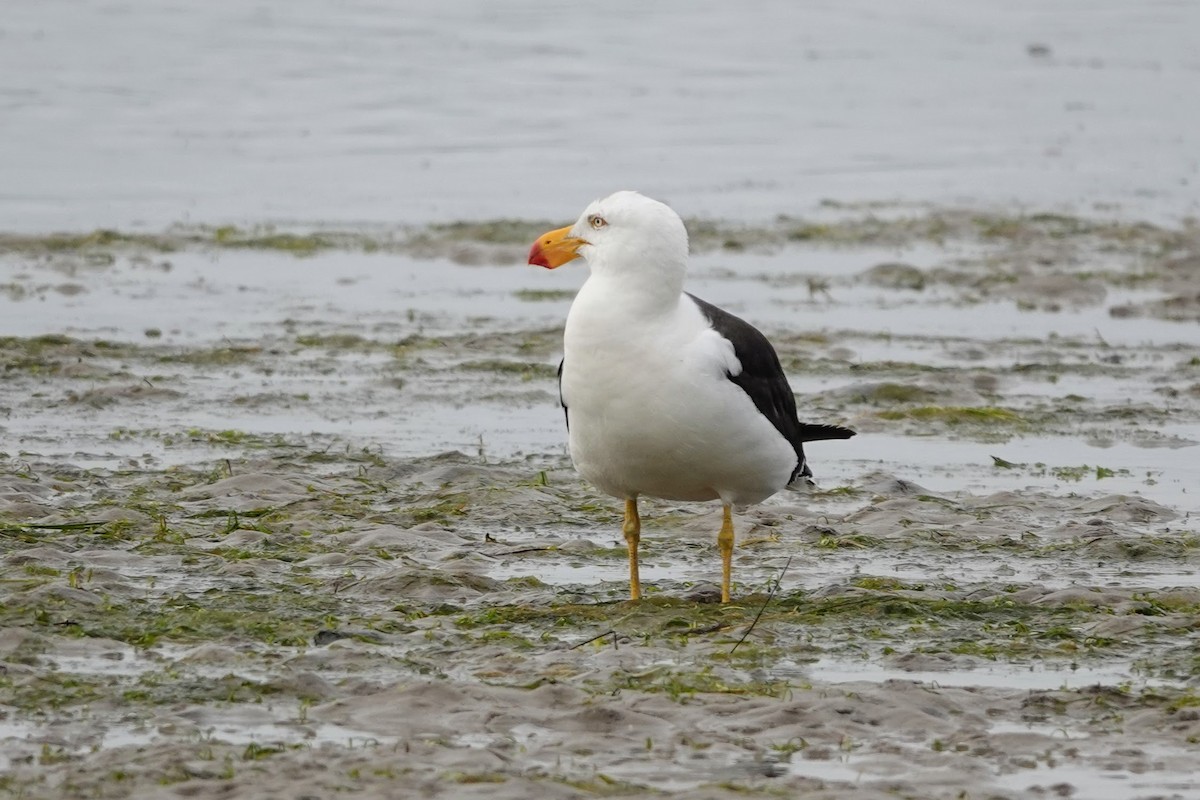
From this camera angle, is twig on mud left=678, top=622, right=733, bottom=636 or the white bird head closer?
twig on mud left=678, top=622, right=733, bottom=636

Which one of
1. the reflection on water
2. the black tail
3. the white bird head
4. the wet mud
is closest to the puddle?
the wet mud

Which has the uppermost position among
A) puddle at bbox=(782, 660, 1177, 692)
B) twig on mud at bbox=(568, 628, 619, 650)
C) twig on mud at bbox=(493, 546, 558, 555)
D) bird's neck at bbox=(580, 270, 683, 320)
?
bird's neck at bbox=(580, 270, 683, 320)

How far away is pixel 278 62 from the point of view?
34.5m

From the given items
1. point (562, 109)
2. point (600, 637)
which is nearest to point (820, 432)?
point (600, 637)

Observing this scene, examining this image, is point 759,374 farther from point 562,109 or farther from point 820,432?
point 562,109

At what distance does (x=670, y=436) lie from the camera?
304 inches

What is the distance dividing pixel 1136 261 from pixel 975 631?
455 inches

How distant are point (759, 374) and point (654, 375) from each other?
0.63 meters

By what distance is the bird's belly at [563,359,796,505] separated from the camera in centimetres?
766

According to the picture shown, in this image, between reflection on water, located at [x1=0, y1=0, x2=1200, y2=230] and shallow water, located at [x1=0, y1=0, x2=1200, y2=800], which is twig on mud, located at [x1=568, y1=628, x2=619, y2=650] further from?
reflection on water, located at [x1=0, y1=0, x2=1200, y2=230]

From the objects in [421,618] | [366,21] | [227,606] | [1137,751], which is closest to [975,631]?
[1137,751]

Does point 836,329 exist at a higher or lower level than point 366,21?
lower

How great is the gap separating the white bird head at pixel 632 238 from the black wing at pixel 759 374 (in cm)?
24

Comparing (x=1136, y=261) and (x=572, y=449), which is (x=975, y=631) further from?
(x=1136, y=261)
